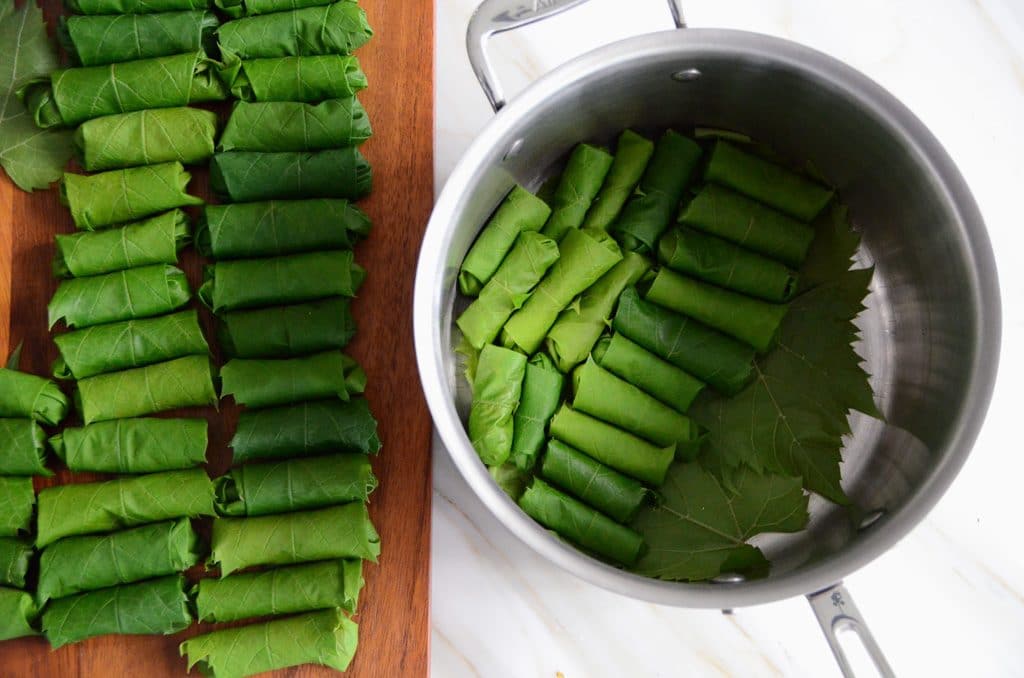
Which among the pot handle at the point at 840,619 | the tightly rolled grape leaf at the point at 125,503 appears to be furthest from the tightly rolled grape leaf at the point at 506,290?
the pot handle at the point at 840,619

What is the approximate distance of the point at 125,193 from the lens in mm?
1549

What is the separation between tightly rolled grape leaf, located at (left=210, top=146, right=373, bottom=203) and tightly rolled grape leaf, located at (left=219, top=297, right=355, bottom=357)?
21 centimetres

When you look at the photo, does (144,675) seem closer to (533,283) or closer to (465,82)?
(533,283)

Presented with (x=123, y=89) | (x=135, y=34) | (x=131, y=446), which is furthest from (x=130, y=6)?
(x=131, y=446)

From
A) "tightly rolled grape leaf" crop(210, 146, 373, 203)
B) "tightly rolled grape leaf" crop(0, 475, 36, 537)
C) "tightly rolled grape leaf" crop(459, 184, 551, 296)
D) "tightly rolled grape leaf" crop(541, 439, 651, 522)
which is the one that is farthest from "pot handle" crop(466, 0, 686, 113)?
"tightly rolled grape leaf" crop(0, 475, 36, 537)

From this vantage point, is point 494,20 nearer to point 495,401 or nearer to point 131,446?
point 495,401

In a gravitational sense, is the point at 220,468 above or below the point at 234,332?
below

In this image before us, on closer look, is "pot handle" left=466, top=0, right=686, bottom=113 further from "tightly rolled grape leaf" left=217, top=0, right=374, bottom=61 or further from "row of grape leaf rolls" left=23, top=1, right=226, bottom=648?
"row of grape leaf rolls" left=23, top=1, right=226, bottom=648

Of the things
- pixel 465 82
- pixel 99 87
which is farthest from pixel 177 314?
pixel 465 82

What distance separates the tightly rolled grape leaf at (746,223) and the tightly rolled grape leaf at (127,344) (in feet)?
3.13

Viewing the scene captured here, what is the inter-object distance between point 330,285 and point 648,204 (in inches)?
24.0

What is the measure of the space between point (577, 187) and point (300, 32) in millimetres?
619

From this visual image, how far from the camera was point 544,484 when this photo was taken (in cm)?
142

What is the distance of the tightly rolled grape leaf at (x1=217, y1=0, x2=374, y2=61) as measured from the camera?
5.04ft
